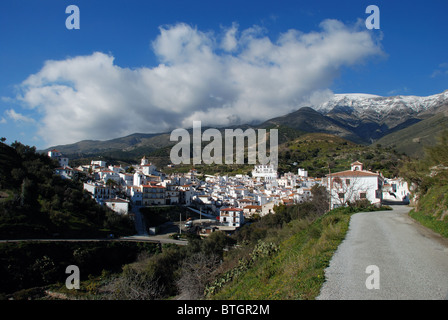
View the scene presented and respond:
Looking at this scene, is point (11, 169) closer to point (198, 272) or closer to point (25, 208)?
point (25, 208)

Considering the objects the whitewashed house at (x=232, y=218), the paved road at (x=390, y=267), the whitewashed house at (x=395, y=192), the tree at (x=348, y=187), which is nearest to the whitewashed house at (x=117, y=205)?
the whitewashed house at (x=232, y=218)

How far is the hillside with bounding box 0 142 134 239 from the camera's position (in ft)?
92.6

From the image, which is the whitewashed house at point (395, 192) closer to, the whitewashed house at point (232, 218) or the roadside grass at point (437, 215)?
the whitewashed house at point (232, 218)

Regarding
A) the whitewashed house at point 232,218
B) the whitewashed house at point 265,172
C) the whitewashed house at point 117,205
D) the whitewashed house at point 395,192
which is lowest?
the whitewashed house at point 232,218

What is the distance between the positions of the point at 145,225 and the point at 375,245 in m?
36.9

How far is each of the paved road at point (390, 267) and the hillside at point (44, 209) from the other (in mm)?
31172

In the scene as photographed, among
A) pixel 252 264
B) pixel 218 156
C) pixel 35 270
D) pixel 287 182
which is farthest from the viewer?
pixel 218 156

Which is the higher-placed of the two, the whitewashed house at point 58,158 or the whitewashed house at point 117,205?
the whitewashed house at point 58,158

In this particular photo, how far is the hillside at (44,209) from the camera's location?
2822 centimetres

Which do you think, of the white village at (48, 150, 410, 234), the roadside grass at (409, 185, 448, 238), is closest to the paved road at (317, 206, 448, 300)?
the roadside grass at (409, 185, 448, 238)

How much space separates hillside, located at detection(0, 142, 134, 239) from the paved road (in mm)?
31172

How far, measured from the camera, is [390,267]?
5.75 meters

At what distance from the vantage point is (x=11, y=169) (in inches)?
1554
